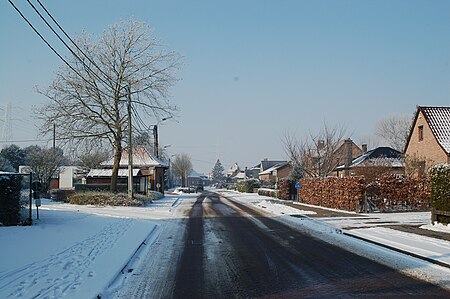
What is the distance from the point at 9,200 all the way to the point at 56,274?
27.2ft

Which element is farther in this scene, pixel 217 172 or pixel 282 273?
pixel 217 172

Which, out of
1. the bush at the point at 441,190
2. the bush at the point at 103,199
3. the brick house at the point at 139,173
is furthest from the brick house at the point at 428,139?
the brick house at the point at 139,173

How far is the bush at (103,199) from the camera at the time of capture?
3231cm

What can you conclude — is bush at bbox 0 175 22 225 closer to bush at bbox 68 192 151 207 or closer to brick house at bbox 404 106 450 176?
bush at bbox 68 192 151 207

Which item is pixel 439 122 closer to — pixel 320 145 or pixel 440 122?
pixel 440 122

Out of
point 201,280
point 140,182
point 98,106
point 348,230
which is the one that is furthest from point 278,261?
point 140,182

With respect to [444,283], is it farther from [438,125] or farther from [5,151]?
[5,151]

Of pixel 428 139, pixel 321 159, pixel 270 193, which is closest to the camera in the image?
pixel 428 139

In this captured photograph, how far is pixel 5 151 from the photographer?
70.1m

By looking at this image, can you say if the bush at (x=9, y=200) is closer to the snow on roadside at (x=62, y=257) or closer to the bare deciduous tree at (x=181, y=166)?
the snow on roadside at (x=62, y=257)

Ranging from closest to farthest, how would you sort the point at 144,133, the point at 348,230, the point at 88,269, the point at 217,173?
the point at 88,269 → the point at 348,230 → the point at 144,133 → the point at 217,173

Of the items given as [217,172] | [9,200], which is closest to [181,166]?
[217,172]

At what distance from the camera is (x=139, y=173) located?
4319 centimetres

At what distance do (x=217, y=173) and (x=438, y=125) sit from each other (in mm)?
161288
